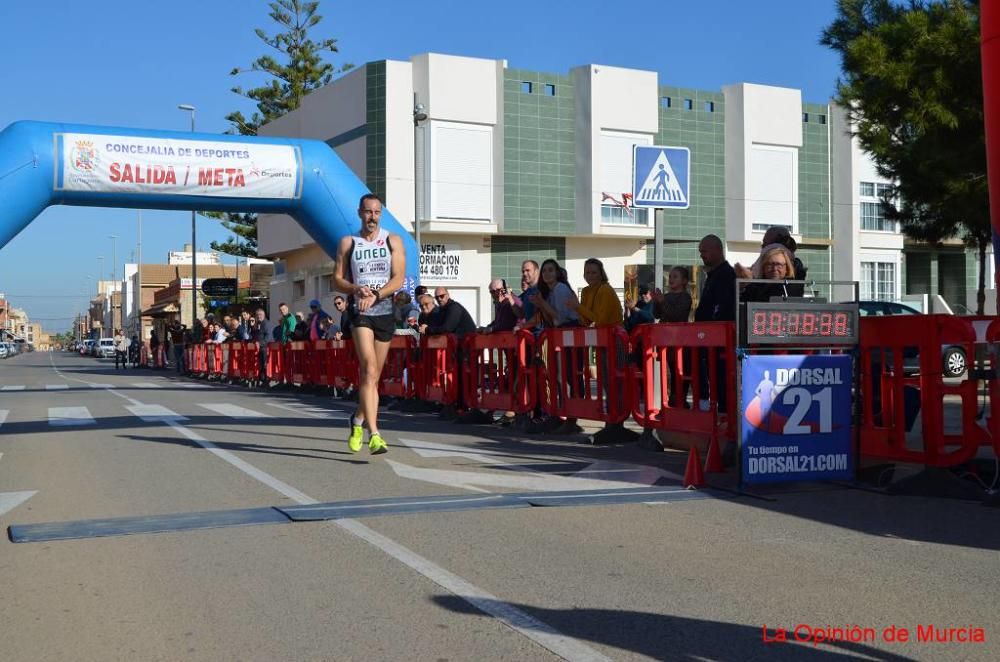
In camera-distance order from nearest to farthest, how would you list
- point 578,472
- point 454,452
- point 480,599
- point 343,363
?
point 480,599
point 578,472
point 454,452
point 343,363

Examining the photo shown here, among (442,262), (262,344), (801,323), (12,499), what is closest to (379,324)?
(12,499)

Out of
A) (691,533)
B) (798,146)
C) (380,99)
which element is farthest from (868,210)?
(691,533)

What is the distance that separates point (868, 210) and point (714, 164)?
25.7 feet

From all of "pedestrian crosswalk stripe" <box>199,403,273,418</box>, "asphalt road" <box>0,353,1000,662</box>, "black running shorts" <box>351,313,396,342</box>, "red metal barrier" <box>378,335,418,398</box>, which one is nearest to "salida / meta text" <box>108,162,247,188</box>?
"pedestrian crosswalk stripe" <box>199,403,273,418</box>

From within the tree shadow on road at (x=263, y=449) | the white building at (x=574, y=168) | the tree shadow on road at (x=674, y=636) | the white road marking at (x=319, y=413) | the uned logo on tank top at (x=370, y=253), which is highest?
the white building at (x=574, y=168)

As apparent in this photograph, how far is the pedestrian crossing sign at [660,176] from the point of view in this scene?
13742 millimetres

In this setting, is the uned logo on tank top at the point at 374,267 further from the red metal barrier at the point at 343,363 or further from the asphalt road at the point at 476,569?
the red metal barrier at the point at 343,363

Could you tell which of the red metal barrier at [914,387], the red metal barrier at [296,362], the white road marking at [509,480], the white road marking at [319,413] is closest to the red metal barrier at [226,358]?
the red metal barrier at [296,362]

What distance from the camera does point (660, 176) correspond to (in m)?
13.9

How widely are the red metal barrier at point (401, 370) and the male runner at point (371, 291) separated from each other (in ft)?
22.1

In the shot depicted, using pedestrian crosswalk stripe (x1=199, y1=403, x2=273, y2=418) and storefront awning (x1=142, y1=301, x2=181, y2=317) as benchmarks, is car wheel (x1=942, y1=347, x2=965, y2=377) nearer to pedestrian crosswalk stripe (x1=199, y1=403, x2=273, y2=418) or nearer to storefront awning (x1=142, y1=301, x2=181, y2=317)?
pedestrian crosswalk stripe (x1=199, y1=403, x2=273, y2=418)

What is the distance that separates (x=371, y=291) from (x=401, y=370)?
25.9ft

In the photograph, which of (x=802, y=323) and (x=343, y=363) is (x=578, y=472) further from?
(x=343, y=363)

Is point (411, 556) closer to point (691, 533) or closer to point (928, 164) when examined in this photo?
point (691, 533)
